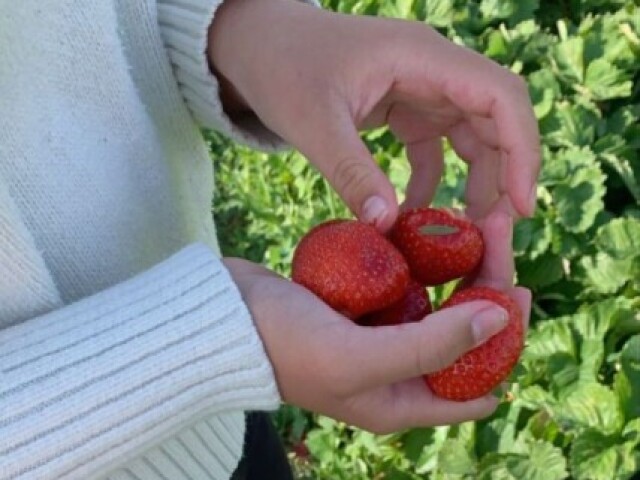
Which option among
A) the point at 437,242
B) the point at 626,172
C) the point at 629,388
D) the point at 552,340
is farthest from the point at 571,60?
the point at 437,242

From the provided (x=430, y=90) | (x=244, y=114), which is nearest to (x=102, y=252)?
(x=244, y=114)

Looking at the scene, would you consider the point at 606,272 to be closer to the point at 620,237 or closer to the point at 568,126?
the point at 620,237

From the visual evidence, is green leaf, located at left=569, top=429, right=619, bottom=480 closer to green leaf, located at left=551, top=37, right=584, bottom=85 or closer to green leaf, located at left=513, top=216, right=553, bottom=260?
green leaf, located at left=513, top=216, right=553, bottom=260

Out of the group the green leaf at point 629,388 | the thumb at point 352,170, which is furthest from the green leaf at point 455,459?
the thumb at point 352,170

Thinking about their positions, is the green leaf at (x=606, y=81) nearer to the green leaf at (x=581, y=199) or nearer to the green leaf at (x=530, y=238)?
the green leaf at (x=581, y=199)

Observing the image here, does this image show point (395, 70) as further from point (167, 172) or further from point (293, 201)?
point (293, 201)

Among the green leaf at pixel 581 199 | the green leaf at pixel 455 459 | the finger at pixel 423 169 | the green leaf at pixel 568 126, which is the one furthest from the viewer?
the green leaf at pixel 568 126

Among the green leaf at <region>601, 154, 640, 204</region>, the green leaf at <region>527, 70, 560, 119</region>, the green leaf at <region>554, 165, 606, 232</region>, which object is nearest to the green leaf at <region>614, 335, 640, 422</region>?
the green leaf at <region>554, 165, 606, 232</region>
